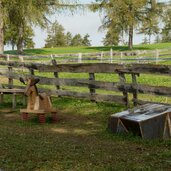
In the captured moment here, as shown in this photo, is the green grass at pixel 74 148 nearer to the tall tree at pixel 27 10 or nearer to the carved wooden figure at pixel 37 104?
the carved wooden figure at pixel 37 104

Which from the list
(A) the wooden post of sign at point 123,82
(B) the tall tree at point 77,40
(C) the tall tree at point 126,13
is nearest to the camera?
(A) the wooden post of sign at point 123,82

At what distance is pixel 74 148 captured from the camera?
6.70 meters

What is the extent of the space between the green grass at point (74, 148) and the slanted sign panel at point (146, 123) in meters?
0.18

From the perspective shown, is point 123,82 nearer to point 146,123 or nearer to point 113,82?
point 113,82

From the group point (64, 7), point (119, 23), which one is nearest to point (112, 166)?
point (64, 7)

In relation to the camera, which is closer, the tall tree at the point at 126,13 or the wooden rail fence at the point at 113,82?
the wooden rail fence at the point at 113,82

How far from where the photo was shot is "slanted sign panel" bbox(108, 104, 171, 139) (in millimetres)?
7328

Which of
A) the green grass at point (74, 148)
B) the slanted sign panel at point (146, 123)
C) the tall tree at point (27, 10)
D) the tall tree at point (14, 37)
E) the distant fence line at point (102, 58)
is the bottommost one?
the green grass at point (74, 148)

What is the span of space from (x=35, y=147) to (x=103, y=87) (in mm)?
4808

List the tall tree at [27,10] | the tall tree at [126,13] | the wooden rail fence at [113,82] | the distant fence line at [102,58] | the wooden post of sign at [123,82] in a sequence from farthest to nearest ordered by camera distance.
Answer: the tall tree at [126,13]
the tall tree at [27,10]
the distant fence line at [102,58]
the wooden post of sign at [123,82]
the wooden rail fence at [113,82]

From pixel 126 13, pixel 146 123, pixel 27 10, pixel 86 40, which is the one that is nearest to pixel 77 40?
pixel 86 40

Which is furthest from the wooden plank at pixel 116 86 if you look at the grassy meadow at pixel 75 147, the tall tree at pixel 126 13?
the tall tree at pixel 126 13

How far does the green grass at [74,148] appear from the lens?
557 cm

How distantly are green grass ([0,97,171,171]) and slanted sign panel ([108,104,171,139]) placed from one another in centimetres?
18
